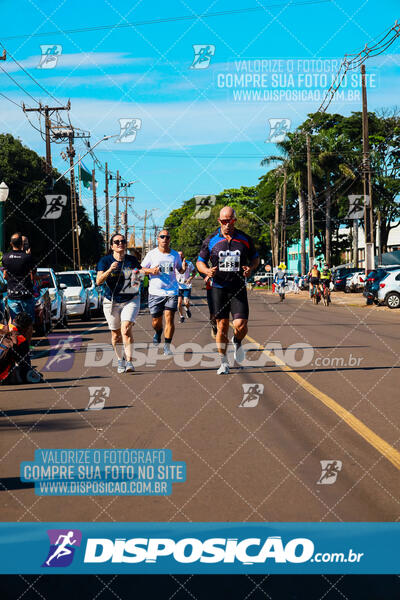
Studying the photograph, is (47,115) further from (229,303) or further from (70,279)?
(229,303)

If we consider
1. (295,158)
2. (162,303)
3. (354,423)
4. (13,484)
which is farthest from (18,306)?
(295,158)

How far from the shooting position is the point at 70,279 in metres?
27.3

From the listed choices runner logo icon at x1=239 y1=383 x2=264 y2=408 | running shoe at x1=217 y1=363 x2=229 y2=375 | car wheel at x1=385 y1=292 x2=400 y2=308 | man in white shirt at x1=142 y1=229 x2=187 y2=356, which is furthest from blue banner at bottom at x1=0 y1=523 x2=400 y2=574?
car wheel at x1=385 y1=292 x2=400 y2=308

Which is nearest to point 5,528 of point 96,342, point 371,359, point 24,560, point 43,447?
point 24,560

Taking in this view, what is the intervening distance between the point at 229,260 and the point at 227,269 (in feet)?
0.42

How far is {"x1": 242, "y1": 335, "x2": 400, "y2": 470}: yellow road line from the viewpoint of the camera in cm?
632

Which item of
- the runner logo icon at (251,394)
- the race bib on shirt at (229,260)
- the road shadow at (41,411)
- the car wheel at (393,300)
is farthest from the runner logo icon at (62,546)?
the car wheel at (393,300)

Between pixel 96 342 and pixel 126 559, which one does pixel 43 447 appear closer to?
pixel 126 559

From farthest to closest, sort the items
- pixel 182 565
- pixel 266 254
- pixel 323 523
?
pixel 266 254, pixel 323 523, pixel 182 565

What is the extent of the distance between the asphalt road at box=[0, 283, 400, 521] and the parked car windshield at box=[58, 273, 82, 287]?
42.7 feet

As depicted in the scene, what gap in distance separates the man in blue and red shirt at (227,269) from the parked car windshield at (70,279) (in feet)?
52.0

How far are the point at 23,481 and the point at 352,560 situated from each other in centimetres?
258

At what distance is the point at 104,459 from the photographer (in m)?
6.29

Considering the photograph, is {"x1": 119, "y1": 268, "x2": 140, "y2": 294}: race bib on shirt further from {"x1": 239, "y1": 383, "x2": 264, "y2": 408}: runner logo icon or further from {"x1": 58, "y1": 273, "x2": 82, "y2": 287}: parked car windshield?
{"x1": 58, "y1": 273, "x2": 82, "y2": 287}: parked car windshield
